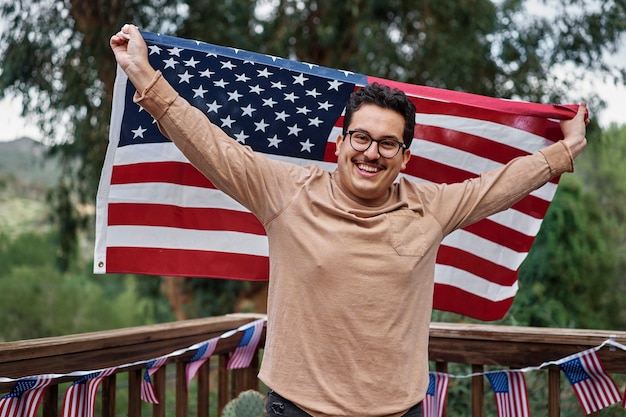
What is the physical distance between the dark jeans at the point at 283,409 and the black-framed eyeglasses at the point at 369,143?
746 millimetres

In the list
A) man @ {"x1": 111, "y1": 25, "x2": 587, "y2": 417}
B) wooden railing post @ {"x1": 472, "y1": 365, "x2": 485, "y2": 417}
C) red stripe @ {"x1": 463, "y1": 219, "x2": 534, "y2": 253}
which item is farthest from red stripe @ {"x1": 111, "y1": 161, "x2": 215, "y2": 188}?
wooden railing post @ {"x1": 472, "y1": 365, "x2": 485, "y2": 417}

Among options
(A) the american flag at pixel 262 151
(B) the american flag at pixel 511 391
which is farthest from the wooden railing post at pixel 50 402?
(B) the american flag at pixel 511 391

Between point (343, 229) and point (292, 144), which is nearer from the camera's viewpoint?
point (343, 229)

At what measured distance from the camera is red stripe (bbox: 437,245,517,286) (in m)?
3.29

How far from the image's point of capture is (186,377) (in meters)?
3.44

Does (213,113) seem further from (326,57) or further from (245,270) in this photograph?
(326,57)

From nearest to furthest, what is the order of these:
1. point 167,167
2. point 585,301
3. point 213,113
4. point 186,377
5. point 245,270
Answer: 1. point 213,113
2. point 167,167
3. point 245,270
4. point 186,377
5. point 585,301

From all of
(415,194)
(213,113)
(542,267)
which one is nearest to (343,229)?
(415,194)

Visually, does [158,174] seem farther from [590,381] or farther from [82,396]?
[590,381]

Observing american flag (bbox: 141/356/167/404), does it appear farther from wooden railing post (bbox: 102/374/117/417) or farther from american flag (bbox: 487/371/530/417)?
american flag (bbox: 487/371/530/417)

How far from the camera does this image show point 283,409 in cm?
211

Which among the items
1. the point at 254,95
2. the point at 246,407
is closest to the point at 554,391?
the point at 246,407

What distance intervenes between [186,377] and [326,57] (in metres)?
5.67

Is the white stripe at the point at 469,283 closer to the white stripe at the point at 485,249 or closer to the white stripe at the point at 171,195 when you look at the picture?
the white stripe at the point at 485,249
